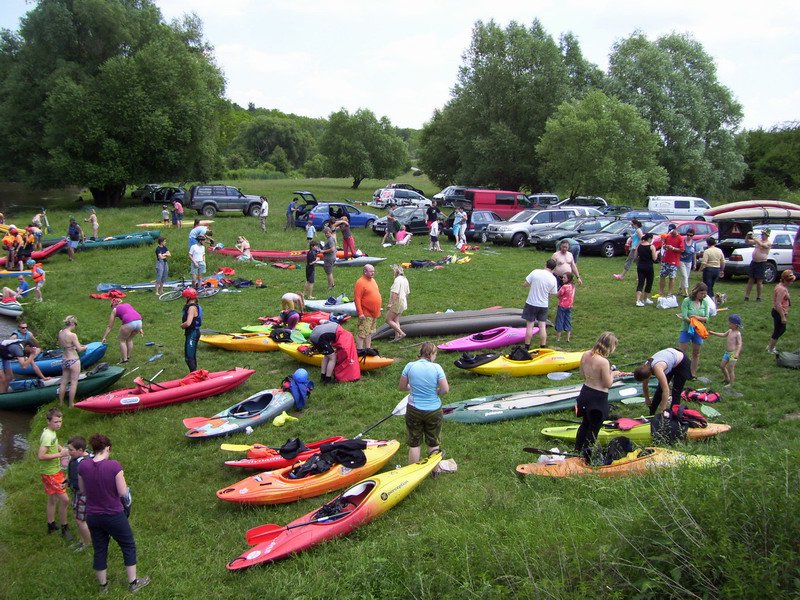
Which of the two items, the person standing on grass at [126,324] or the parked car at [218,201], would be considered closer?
the person standing on grass at [126,324]

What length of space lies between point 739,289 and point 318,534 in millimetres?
14332

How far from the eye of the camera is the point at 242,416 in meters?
9.32

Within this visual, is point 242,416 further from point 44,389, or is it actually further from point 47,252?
point 47,252

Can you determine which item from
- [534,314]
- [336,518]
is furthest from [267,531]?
[534,314]

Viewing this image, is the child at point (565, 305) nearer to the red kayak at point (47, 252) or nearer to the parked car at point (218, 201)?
the red kayak at point (47, 252)

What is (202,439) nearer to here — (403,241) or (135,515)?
(135,515)

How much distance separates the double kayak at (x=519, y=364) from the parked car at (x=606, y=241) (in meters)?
12.3

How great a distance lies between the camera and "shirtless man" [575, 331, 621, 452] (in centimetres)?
671

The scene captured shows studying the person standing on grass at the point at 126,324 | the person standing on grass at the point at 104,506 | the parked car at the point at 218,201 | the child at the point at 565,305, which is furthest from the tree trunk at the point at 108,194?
the person standing on grass at the point at 104,506

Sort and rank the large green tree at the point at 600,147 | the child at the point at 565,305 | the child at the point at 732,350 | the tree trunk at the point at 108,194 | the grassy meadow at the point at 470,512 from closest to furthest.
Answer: the grassy meadow at the point at 470,512
the child at the point at 732,350
the child at the point at 565,305
the large green tree at the point at 600,147
the tree trunk at the point at 108,194

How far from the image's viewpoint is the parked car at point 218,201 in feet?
101

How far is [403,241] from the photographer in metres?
24.1

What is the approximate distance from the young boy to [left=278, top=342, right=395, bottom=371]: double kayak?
4896mm

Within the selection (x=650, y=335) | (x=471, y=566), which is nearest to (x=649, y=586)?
(x=471, y=566)
